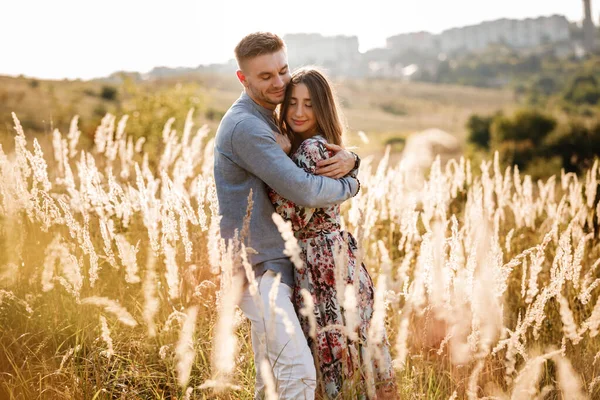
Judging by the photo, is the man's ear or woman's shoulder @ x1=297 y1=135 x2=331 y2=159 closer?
woman's shoulder @ x1=297 y1=135 x2=331 y2=159

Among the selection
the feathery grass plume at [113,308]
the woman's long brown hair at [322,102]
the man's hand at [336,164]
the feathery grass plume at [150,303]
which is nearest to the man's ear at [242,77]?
the woman's long brown hair at [322,102]

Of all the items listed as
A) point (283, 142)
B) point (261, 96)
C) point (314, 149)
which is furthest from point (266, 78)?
point (314, 149)

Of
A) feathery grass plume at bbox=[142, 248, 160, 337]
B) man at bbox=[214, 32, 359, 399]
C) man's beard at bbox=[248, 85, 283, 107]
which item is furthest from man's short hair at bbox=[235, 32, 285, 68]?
feathery grass plume at bbox=[142, 248, 160, 337]

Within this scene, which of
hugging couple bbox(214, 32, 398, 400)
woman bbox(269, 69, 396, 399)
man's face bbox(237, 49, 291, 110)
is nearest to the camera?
hugging couple bbox(214, 32, 398, 400)

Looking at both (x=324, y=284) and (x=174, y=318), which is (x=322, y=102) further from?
(x=174, y=318)

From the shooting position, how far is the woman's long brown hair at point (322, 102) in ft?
9.34

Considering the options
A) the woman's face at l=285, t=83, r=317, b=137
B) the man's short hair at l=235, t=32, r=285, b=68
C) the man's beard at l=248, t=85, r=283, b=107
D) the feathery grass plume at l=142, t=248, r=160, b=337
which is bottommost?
the feathery grass plume at l=142, t=248, r=160, b=337

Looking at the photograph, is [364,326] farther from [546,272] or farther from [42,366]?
[546,272]

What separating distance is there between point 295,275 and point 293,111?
0.86 meters

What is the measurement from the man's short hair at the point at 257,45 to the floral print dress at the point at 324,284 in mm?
549

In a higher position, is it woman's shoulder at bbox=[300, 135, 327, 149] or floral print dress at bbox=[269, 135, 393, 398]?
woman's shoulder at bbox=[300, 135, 327, 149]

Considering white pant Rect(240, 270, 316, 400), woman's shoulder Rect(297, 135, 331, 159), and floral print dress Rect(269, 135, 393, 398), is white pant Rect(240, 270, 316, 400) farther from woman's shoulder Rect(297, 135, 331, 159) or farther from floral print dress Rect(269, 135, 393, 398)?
woman's shoulder Rect(297, 135, 331, 159)

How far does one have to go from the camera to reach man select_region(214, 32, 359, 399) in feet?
7.81

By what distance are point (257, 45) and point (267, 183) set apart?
31.1 inches
